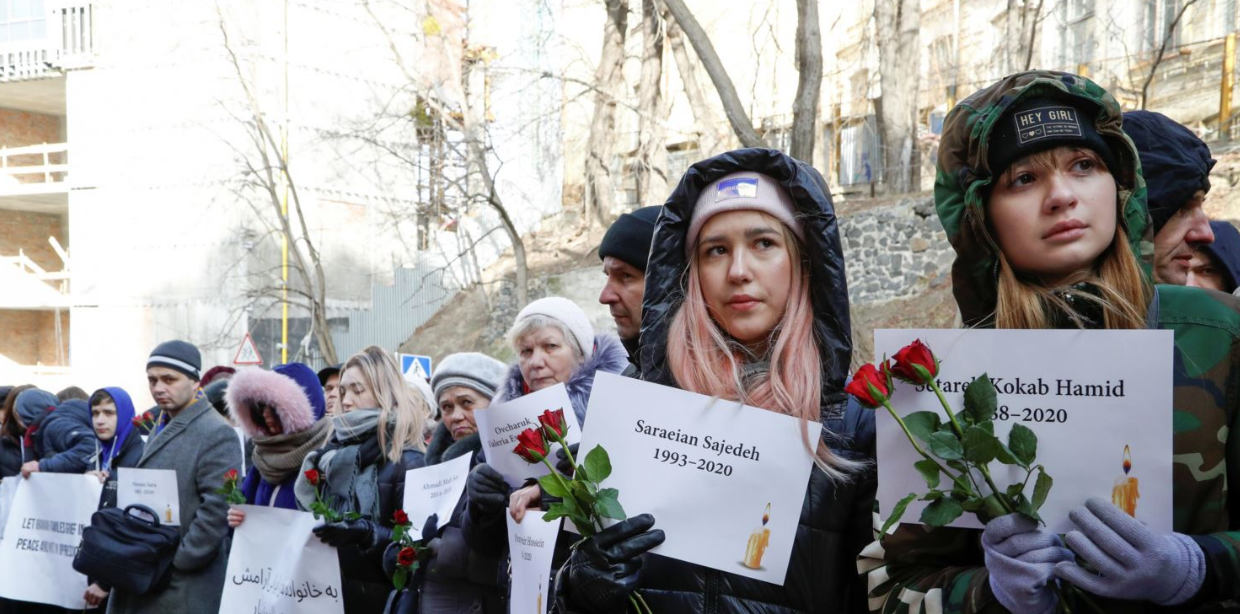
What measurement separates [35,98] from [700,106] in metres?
24.5

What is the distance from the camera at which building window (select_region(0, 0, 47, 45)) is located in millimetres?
29906

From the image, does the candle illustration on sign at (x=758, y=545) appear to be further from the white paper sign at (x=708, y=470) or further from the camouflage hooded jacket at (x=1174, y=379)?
the camouflage hooded jacket at (x=1174, y=379)

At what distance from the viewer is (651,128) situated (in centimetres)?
1916

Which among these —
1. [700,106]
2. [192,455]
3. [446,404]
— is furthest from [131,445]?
[700,106]

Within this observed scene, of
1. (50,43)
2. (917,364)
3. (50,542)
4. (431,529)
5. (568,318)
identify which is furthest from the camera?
(50,43)

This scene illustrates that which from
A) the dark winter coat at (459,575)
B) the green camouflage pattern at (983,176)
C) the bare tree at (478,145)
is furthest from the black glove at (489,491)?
the bare tree at (478,145)

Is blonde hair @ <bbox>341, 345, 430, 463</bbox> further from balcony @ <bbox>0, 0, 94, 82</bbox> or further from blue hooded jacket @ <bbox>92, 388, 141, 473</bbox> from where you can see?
balcony @ <bbox>0, 0, 94, 82</bbox>

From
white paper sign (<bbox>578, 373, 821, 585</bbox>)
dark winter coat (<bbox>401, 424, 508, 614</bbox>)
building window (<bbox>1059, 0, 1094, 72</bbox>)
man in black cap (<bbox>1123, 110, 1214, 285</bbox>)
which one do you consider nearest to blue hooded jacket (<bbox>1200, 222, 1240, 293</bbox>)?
man in black cap (<bbox>1123, 110, 1214, 285</bbox>)

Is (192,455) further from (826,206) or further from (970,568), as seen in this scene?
(970,568)

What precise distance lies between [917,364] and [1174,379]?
0.45m

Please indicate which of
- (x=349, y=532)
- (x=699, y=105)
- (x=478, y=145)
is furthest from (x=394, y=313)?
(x=349, y=532)

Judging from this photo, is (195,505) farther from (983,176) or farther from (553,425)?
(983,176)

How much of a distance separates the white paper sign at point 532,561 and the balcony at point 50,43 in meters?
29.6

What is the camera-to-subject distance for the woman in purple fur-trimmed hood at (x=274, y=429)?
17.5 feet
